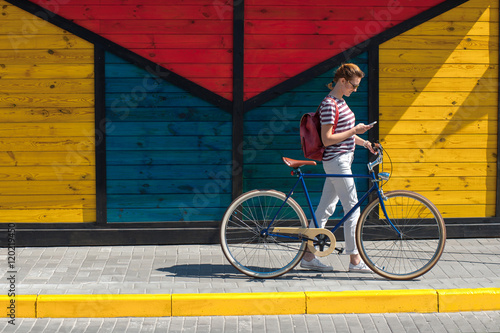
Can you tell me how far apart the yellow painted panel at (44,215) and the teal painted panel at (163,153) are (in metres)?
0.32

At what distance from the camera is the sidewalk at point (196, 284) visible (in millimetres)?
5453

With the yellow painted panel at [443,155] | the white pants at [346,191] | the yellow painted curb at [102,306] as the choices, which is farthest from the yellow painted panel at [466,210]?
the yellow painted curb at [102,306]

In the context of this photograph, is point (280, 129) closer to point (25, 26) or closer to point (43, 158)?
point (43, 158)

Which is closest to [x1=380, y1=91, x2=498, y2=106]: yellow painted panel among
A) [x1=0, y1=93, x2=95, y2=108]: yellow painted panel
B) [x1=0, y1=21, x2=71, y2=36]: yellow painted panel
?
[x1=0, y1=93, x2=95, y2=108]: yellow painted panel

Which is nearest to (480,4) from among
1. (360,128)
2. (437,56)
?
(437,56)

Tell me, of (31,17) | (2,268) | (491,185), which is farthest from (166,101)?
(491,185)

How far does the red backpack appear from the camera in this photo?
6.13m

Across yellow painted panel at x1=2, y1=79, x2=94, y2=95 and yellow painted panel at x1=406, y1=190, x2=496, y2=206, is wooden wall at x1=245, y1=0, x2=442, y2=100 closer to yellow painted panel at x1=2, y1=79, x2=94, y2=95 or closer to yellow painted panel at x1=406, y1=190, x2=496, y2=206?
yellow painted panel at x1=2, y1=79, x2=94, y2=95

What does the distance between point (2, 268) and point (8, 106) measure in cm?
176

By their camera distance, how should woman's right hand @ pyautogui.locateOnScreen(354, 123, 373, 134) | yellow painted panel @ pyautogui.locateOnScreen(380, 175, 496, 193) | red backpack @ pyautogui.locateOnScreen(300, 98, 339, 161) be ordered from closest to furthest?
woman's right hand @ pyautogui.locateOnScreen(354, 123, 373, 134) → red backpack @ pyautogui.locateOnScreen(300, 98, 339, 161) → yellow painted panel @ pyautogui.locateOnScreen(380, 175, 496, 193)

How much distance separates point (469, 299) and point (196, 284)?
2186mm

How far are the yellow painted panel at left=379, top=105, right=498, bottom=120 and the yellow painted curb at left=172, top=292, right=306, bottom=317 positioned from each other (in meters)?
2.79

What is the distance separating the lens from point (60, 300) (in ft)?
17.8

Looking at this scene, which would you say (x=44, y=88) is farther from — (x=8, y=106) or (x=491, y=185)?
(x=491, y=185)
